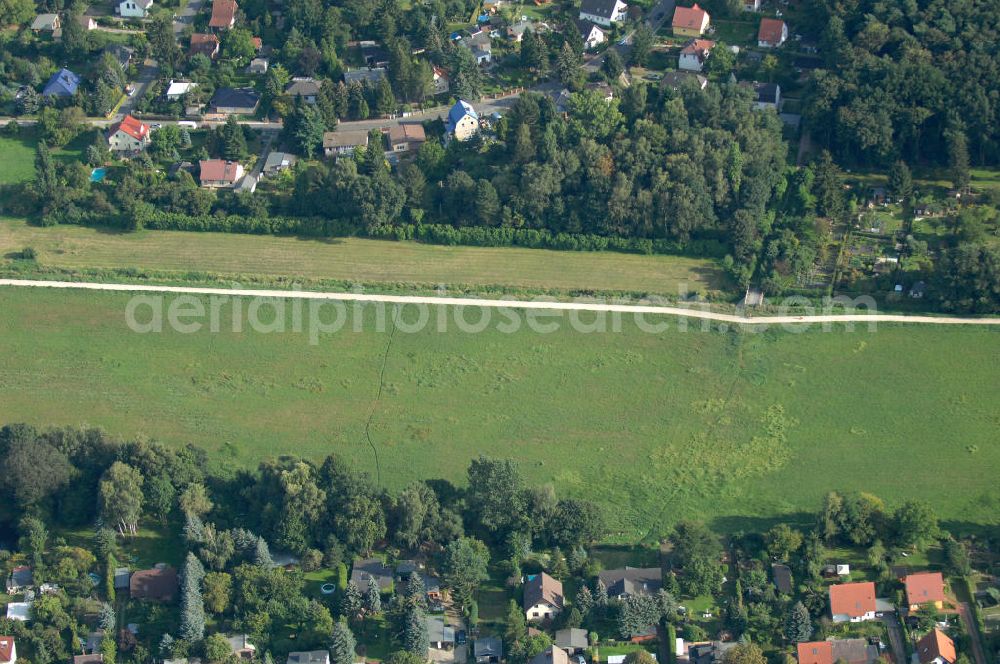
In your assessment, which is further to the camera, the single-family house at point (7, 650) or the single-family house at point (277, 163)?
the single-family house at point (277, 163)

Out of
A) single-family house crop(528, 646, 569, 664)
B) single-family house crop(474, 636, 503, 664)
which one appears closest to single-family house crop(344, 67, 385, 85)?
single-family house crop(474, 636, 503, 664)

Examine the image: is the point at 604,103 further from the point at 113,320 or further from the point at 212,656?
the point at 212,656

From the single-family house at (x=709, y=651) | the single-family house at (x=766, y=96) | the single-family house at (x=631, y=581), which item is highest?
the single-family house at (x=766, y=96)

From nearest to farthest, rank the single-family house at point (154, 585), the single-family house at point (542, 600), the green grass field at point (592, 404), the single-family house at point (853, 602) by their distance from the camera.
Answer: the single-family house at point (853, 602)
the single-family house at point (542, 600)
the single-family house at point (154, 585)
the green grass field at point (592, 404)

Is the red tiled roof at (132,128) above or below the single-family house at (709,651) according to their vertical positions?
above

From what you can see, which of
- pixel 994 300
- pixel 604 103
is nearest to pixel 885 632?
pixel 994 300

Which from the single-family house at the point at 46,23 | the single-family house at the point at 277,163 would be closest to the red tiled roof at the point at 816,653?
the single-family house at the point at 277,163

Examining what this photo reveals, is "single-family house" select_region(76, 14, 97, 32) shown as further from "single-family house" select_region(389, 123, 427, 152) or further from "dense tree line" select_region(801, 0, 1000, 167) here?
"dense tree line" select_region(801, 0, 1000, 167)

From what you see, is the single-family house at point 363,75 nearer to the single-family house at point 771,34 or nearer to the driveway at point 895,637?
the single-family house at point 771,34

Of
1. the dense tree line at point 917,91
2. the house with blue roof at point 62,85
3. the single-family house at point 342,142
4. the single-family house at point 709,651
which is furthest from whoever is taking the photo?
the house with blue roof at point 62,85
